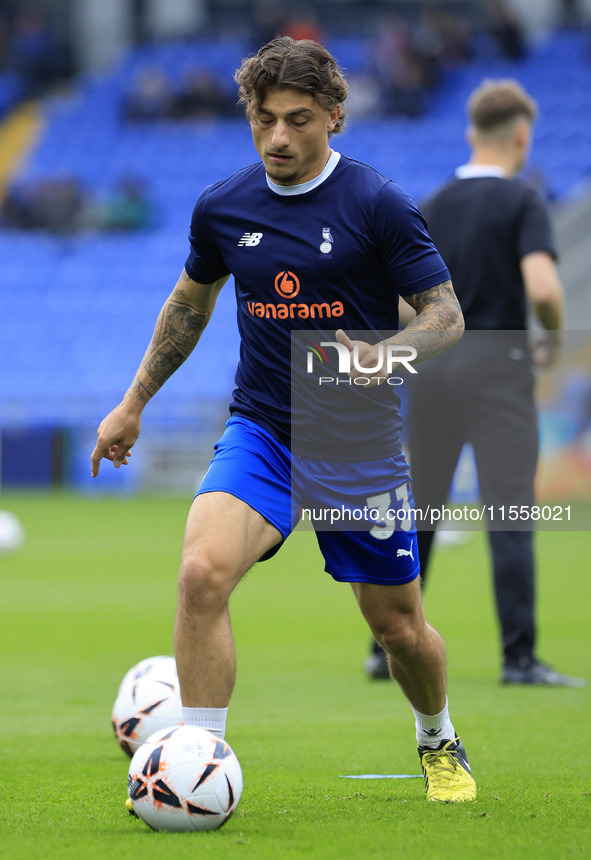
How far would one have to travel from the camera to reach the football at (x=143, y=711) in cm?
484

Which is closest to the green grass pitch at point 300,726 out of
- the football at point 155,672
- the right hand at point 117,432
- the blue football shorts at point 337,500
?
the football at point 155,672

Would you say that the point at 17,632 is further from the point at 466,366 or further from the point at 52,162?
the point at 52,162

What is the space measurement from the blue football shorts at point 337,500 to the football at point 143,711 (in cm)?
117

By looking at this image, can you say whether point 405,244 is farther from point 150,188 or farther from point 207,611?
point 150,188

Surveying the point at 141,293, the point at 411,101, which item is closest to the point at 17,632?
the point at 141,293

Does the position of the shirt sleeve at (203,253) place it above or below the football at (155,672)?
above

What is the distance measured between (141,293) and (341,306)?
76.9 ft

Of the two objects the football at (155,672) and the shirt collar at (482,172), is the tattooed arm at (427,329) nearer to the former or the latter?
the football at (155,672)

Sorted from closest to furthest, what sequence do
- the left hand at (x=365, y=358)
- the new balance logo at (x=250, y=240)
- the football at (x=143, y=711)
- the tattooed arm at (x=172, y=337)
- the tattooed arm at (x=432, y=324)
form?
the left hand at (x=365, y=358), the tattooed arm at (x=432, y=324), the new balance logo at (x=250, y=240), the tattooed arm at (x=172, y=337), the football at (x=143, y=711)

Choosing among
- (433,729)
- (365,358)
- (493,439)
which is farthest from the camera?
(493,439)

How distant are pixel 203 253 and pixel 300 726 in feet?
7.72

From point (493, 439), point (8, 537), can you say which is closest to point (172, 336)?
point (493, 439)

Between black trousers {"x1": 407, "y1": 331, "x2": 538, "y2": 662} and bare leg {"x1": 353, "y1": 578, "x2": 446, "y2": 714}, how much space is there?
239 cm

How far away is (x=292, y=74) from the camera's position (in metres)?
3.93
